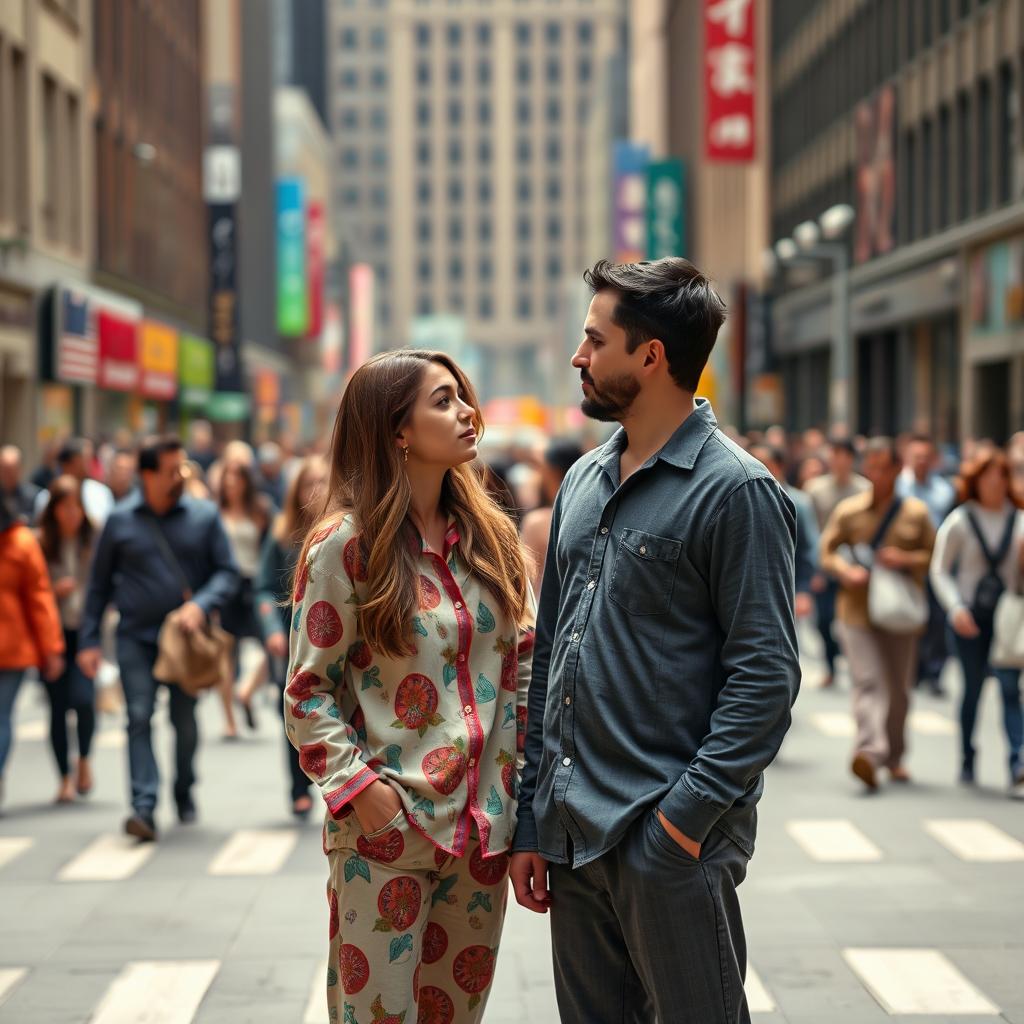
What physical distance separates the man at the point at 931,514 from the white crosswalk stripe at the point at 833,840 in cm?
580

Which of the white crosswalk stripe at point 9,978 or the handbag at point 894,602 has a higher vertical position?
the handbag at point 894,602

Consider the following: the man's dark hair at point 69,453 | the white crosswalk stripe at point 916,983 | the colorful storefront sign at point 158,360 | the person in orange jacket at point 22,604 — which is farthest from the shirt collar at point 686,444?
the colorful storefront sign at point 158,360

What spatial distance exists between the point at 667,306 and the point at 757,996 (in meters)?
3.30

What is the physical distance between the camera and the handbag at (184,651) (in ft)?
29.9

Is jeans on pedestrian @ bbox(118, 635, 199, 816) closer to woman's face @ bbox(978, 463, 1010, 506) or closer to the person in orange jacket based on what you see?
the person in orange jacket

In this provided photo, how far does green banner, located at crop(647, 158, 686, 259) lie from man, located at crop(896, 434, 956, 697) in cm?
5290

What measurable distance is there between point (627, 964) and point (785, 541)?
0.96 meters

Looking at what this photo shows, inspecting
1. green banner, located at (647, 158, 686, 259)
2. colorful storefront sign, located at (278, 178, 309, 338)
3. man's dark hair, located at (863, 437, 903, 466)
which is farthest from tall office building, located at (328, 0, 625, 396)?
man's dark hair, located at (863, 437, 903, 466)

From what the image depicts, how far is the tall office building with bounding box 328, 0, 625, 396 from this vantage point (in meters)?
180

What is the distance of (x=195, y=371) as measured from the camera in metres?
46.2

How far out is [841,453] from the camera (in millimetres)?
14539

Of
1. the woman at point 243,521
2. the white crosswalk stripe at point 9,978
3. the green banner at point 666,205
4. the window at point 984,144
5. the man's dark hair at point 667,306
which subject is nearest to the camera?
the man's dark hair at point 667,306

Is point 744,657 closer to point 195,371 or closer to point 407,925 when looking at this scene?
point 407,925

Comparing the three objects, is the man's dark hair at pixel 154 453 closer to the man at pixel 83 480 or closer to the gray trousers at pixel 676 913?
the man at pixel 83 480
